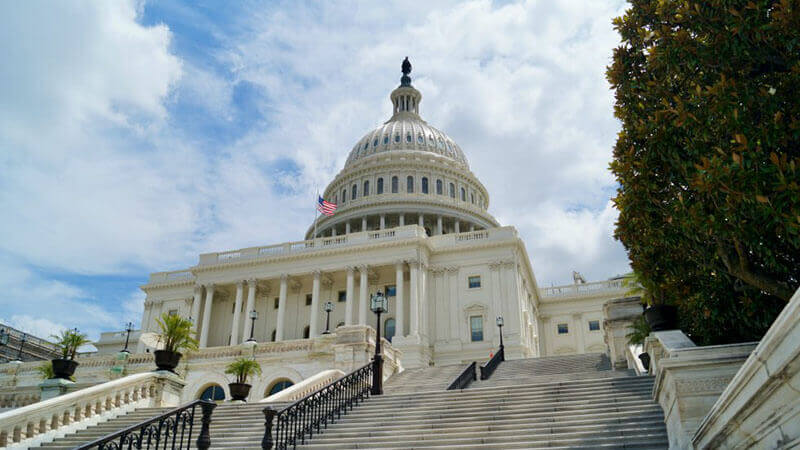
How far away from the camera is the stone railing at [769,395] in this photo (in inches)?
207

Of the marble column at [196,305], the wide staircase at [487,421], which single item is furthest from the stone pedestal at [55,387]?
the marble column at [196,305]

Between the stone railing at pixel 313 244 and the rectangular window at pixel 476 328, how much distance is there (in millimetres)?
8706

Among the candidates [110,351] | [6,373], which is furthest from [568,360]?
[110,351]

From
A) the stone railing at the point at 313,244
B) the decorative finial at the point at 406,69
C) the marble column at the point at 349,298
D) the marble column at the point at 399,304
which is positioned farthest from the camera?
the decorative finial at the point at 406,69

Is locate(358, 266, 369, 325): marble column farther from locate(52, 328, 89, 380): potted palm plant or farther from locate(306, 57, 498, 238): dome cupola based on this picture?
locate(52, 328, 89, 380): potted palm plant

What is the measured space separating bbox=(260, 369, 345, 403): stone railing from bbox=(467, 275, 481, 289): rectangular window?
2934 cm

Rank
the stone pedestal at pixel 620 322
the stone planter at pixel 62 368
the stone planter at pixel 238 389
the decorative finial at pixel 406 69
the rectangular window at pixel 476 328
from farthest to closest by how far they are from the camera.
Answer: the decorative finial at pixel 406 69 < the rectangular window at pixel 476 328 < the stone pedestal at pixel 620 322 < the stone planter at pixel 238 389 < the stone planter at pixel 62 368

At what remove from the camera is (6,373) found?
38.3 meters

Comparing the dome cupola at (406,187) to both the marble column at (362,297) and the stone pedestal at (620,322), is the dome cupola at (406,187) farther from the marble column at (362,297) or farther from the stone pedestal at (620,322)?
the stone pedestal at (620,322)

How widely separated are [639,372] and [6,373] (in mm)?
38358

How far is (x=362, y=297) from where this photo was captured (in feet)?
170

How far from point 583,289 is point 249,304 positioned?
35446 mm

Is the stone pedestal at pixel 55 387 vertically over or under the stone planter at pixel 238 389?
under

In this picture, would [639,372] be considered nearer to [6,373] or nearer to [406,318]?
[406,318]
